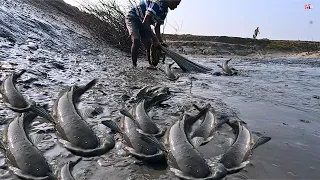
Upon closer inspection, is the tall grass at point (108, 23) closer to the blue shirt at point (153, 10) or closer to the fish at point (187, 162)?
the blue shirt at point (153, 10)

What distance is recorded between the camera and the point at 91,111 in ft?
15.1

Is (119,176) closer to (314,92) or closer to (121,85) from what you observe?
(121,85)

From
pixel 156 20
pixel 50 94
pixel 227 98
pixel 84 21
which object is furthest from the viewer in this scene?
pixel 84 21

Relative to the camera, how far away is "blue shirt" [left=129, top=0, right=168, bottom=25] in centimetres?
780

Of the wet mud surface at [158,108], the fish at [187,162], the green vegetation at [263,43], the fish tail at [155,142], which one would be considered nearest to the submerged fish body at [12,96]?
the wet mud surface at [158,108]

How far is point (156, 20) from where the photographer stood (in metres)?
8.05

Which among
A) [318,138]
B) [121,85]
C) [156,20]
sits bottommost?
[318,138]

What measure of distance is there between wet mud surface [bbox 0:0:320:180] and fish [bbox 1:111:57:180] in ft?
0.39

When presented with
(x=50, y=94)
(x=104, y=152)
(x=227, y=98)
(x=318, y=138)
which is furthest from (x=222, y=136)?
(x=50, y=94)

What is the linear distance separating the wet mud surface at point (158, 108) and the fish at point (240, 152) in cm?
8

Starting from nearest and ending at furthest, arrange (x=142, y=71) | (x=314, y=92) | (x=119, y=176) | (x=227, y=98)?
(x=119, y=176)
(x=227, y=98)
(x=314, y=92)
(x=142, y=71)

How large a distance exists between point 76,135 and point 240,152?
1605 mm

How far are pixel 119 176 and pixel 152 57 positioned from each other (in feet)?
21.5

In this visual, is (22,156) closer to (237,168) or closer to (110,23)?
(237,168)
